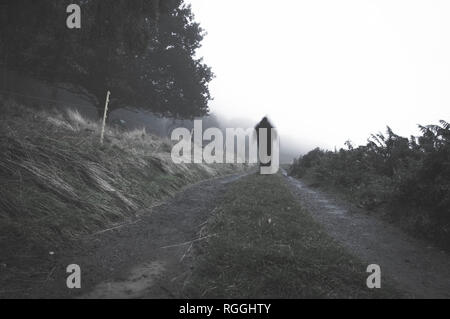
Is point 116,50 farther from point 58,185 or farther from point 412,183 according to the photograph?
point 412,183

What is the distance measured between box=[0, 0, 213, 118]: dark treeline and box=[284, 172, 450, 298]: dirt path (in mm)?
6995

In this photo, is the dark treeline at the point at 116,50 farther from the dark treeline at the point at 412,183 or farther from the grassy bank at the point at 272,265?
the dark treeline at the point at 412,183

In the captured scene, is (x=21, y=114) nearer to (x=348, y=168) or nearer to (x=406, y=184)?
(x=406, y=184)

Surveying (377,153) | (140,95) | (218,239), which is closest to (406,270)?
(218,239)

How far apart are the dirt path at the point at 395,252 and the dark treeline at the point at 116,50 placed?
22.9 ft

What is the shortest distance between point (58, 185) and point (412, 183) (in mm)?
7446

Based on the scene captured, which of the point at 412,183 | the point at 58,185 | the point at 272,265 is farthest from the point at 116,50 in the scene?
the point at 412,183

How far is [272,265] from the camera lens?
143 inches

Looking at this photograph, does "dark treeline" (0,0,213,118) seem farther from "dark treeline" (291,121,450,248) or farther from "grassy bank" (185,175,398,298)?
"dark treeline" (291,121,450,248)

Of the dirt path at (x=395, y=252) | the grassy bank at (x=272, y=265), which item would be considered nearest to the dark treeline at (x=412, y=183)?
the dirt path at (x=395, y=252)

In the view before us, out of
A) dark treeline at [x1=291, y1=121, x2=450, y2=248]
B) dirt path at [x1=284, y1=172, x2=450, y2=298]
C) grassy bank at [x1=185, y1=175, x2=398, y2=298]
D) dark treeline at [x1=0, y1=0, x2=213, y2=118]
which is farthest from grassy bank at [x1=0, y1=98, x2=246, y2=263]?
dark treeline at [x1=291, y1=121, x2=450, y2=248]

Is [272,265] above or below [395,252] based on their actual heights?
above
